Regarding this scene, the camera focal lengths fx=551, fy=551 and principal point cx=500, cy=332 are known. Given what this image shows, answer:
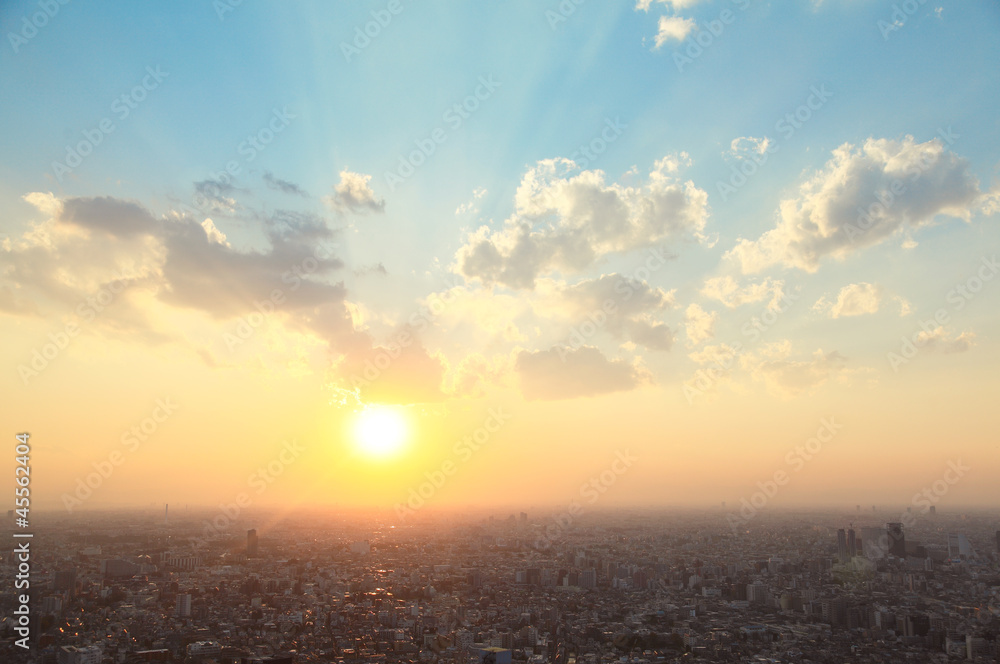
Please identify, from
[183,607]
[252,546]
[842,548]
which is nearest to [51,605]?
[183,607]

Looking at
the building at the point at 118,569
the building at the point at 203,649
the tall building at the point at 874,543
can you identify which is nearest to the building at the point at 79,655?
the building at the point at 203,649

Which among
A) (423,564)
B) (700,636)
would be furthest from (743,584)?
(423,564)

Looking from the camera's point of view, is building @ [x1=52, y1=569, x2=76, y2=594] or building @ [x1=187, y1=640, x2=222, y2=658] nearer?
building @ [x1=187, y1=640, x2=222, y2=658]

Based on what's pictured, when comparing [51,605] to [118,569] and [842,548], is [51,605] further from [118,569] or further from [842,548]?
[842,548]

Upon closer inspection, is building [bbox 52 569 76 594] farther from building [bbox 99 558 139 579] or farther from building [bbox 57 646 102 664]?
building [bbox 57 646 102 664]

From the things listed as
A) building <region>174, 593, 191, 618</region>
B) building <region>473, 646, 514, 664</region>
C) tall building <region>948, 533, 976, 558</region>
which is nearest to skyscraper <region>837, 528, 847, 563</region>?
tall building <region>948, 533, 976, 558</region>
